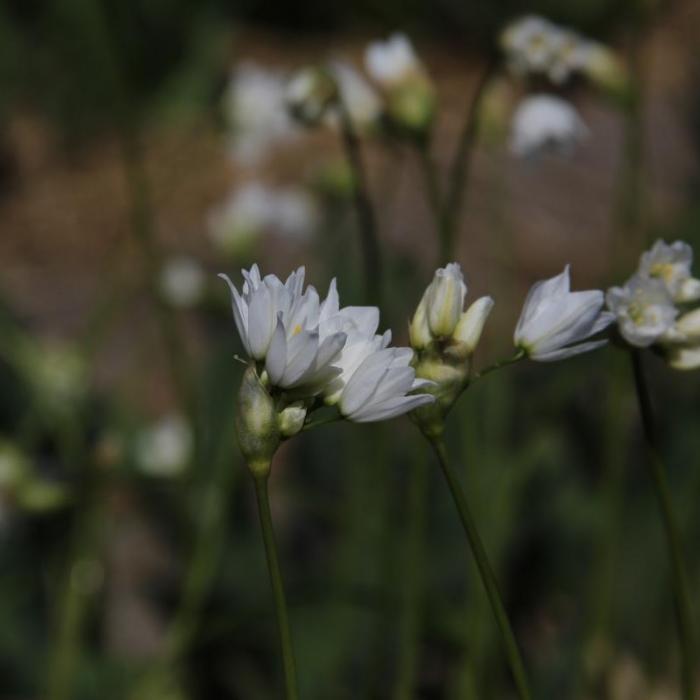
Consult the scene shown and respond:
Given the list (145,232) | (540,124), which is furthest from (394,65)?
(145,232)

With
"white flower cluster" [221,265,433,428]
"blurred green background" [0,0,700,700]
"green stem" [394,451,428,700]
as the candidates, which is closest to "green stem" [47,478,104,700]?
"blurred green background" [0,0,700,700]

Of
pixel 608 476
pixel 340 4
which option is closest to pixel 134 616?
pixel 608 476

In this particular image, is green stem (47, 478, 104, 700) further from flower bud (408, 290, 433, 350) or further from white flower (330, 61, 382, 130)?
flower bud (408, 290, 433, 350)

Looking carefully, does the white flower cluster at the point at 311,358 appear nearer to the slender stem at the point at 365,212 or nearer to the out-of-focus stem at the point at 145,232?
the slender stem at the point at 365,212

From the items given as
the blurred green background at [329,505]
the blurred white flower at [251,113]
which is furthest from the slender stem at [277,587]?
the blurred white flower at [251,113]

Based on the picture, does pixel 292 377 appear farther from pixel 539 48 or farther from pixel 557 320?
Result: pixel 539 48

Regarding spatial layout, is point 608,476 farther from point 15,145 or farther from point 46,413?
point 15,145
